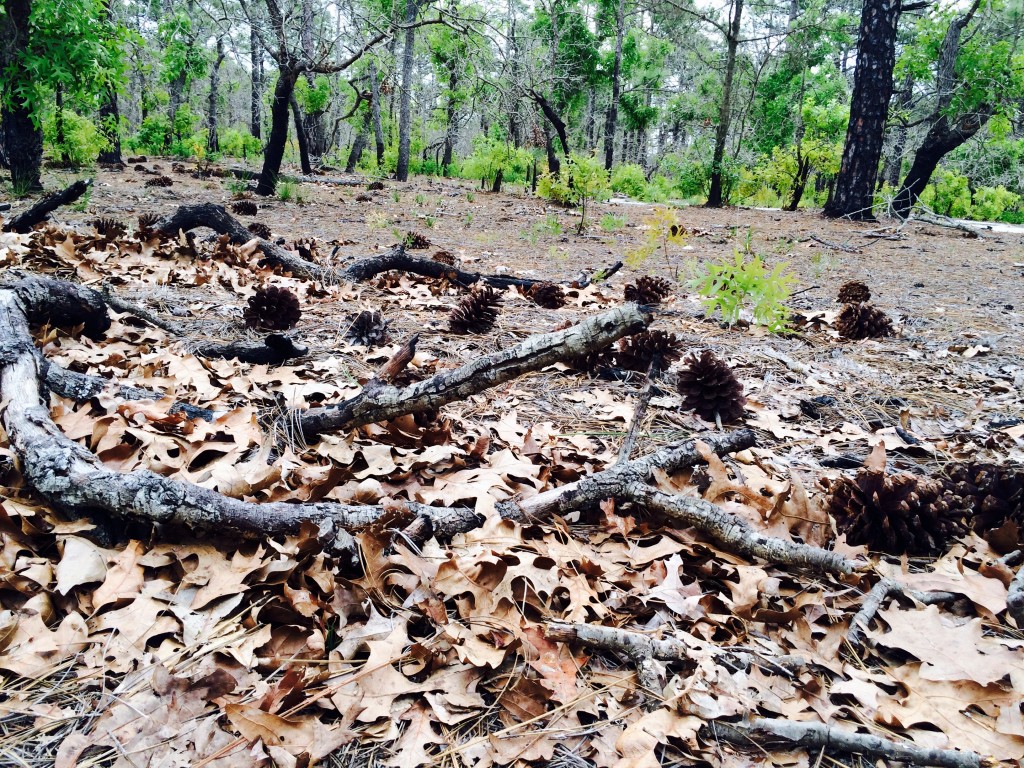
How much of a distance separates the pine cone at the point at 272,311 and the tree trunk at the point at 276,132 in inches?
296

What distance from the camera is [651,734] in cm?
107

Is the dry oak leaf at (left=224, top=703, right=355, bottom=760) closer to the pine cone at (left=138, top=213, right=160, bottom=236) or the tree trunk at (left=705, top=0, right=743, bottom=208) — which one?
the pine cone at (left=138, top=213, right=160, bottom=236)

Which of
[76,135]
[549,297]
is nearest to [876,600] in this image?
[549,297]

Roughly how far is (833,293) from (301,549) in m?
5.48

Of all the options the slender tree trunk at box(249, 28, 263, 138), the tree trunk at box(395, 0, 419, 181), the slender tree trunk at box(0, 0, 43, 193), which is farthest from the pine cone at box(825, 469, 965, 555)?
the tree trunk at box(395, 0, 419, 181)

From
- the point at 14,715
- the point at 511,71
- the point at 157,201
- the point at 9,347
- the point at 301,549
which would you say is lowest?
the point at 14,715

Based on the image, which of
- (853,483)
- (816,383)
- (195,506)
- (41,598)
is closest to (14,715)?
(41,598)

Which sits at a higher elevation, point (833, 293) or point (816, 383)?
point (833, 293)

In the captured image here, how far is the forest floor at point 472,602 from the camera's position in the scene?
42.3 inches

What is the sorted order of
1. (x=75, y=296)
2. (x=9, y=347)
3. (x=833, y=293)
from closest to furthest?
(x=9, y=347) → (x=75, y=296) → (x=833, y=293)

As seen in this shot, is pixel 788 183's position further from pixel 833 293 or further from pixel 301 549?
pixel 301 549

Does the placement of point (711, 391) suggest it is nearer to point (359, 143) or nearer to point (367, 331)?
point (367, 331)

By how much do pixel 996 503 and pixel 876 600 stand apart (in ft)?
2.26

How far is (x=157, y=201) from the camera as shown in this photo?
8391 mm
